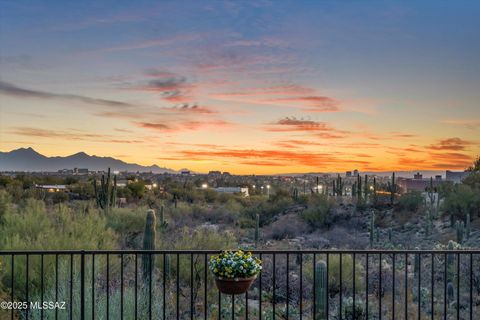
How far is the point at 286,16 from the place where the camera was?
12703mm

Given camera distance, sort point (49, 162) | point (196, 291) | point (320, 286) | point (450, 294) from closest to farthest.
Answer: point (320, 286) < point (196, 291) < point (450, 294) < point (49, 162)

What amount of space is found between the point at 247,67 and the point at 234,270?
40.8 ft

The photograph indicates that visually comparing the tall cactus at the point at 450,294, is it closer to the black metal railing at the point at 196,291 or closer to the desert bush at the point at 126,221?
the black metal railing at the point at 196,291

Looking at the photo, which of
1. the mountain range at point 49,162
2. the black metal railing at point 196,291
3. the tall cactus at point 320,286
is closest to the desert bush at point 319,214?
the black metal railing at point 196,291

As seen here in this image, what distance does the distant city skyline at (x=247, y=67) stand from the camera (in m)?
12.7

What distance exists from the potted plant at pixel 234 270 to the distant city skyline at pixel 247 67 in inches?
312

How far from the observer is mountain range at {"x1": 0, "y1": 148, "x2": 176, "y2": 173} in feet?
395

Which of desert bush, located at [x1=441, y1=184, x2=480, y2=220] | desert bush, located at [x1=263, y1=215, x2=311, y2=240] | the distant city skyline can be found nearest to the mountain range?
desert bush, located at [x1=263, y1=215, x2=311, y2=240]

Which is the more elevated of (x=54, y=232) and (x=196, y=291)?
(x=54, y=232)

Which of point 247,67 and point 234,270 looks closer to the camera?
point 234,270

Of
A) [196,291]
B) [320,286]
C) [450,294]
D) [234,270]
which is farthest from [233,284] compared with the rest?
[450,294]

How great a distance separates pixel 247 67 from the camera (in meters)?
16.6

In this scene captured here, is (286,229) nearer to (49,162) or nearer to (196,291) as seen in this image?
(196,291)

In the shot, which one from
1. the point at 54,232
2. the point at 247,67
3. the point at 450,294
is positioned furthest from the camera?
the point at 247,67
